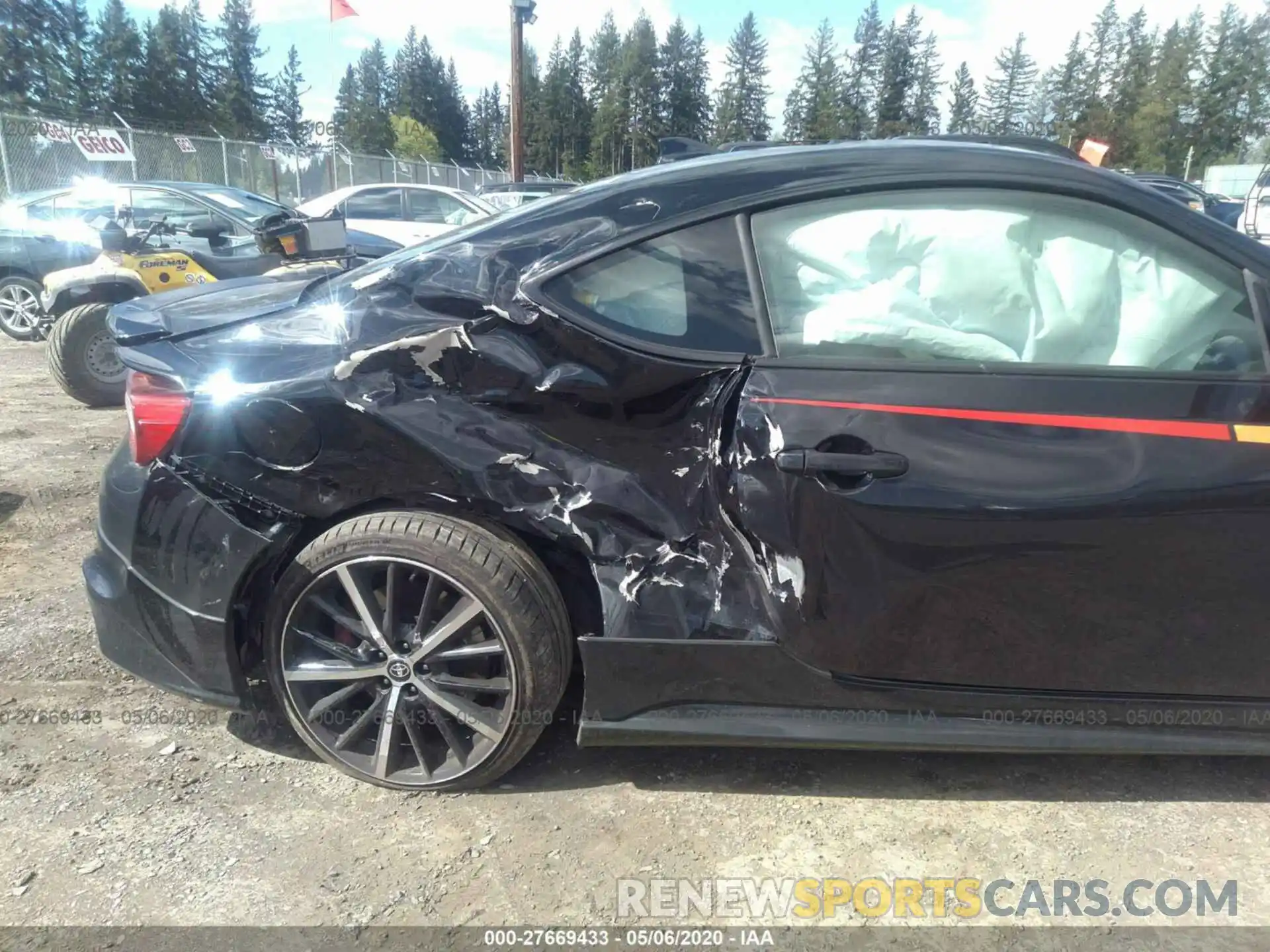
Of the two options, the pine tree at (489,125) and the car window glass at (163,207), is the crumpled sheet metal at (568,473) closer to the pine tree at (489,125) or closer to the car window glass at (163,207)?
the car window glass at (163,207)

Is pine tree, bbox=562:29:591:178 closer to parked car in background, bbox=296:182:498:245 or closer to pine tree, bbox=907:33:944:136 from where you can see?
pine tree, bbox=907:33:944:136

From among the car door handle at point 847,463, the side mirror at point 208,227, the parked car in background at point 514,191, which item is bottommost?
the car door handle at point 847,463

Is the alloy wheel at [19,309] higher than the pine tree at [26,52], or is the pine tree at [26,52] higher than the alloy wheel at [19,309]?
the pine tree at [26,52]

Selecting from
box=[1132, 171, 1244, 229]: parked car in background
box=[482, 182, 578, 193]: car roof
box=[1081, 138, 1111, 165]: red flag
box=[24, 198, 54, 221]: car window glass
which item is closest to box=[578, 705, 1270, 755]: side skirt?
box=[1081, 138, 1111, 165]: red flag

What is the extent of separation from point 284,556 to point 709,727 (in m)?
1.20

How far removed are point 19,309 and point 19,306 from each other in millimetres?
29

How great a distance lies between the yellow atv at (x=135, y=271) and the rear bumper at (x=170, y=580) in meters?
3.26

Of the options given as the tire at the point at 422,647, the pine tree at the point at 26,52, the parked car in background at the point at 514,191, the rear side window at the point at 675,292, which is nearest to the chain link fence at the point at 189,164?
the parked car in background at the point at 514,191

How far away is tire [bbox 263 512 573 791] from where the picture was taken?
2.16 metres

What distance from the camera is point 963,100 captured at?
78688 millimetres

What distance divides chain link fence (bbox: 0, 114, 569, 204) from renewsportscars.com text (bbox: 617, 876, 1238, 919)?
32.6ft

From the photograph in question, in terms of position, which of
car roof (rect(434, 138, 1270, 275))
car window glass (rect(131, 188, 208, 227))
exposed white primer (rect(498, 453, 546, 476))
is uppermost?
car window glass (rect(131, 188, 208, 227))

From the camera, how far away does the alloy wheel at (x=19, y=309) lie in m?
8.52

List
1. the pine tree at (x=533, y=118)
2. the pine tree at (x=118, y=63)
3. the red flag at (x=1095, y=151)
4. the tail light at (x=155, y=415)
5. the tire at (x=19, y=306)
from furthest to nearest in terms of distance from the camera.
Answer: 1. the pine tree at (x=533, y=118)
2. the pine tree at (x=118, y=63)
3. the tire at (x=19, y=306)
4. the red flag at (x=1095, y=151)
5. the tail light at (x=155, y=415)
